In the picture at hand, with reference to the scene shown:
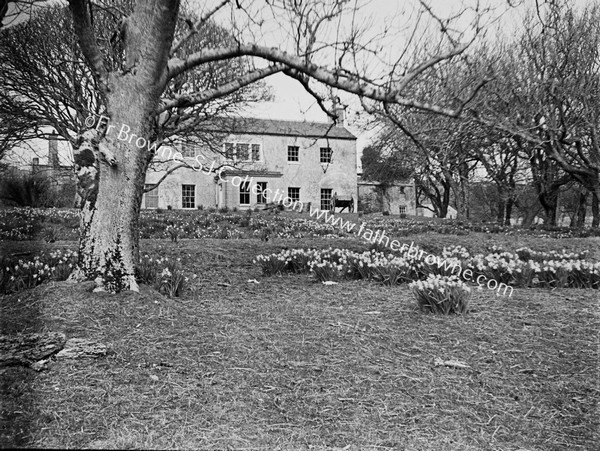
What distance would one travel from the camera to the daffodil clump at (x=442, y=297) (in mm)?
4117

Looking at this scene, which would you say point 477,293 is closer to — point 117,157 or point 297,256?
point 297,256

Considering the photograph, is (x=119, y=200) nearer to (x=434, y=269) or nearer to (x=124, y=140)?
(x=124, y=140)

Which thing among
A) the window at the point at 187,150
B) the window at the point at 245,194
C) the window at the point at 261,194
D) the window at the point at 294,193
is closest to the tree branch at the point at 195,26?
the window at the point at 187,150

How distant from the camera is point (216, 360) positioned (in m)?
2.99

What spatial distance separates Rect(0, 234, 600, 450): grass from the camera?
2205 millimetres

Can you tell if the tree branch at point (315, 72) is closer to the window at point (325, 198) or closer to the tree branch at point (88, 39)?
the tree branch at point (88, 39)

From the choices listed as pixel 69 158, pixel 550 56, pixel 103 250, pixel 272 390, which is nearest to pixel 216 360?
pixel 272 390

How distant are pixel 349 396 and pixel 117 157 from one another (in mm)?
3163

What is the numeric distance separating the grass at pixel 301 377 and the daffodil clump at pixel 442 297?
13 centimetres

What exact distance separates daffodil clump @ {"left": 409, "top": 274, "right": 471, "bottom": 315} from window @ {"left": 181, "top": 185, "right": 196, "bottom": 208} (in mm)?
28891

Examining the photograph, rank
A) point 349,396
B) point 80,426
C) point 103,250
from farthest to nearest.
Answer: point 103,250 → point 349,396 → point 80,426

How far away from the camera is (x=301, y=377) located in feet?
9.20

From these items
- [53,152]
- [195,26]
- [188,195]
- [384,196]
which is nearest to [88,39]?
[195,26]

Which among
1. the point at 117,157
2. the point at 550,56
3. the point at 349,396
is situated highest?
the point at 550,56
